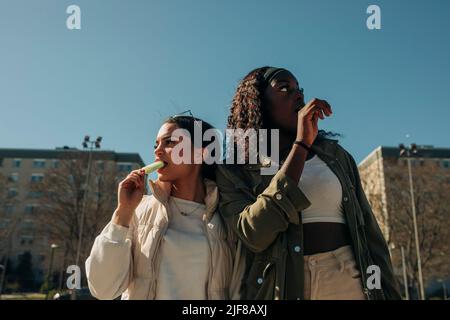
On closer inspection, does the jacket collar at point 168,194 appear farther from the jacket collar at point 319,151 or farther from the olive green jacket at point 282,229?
the jacket collar at point 319,151

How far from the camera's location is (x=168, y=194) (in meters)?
2.38

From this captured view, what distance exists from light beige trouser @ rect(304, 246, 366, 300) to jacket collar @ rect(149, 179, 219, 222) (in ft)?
1.99

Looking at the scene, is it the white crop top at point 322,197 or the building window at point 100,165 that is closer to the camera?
the white crop top at point 322,197

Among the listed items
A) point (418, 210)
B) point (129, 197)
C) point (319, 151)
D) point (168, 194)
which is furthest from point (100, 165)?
point (319, 151)

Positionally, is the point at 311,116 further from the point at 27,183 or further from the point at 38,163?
the point at 38,163

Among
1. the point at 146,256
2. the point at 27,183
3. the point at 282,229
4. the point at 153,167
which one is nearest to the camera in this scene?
the point at 282,229

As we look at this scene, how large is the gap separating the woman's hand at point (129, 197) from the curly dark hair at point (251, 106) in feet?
2.43

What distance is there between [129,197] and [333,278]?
3.77 feet

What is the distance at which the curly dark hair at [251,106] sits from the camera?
2455mm

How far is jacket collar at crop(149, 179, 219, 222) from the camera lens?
2.28 metres

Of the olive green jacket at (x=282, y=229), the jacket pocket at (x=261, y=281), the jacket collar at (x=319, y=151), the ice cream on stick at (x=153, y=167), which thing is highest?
the jacket collar at (x=319, y=151)

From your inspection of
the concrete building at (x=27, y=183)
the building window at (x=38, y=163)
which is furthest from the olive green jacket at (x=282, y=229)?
the building window at (x=38, y=163)

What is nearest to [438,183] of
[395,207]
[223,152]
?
[395,207]
